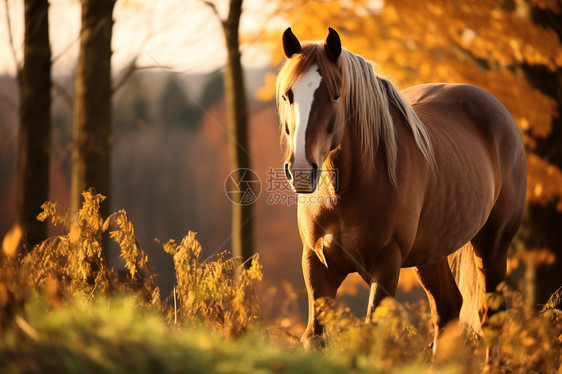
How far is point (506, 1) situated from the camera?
9469mm

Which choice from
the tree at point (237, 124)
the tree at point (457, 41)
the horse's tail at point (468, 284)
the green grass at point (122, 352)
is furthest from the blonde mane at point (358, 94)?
the tree at point (457, 41)

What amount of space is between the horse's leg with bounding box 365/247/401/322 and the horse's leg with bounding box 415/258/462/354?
5.20ft

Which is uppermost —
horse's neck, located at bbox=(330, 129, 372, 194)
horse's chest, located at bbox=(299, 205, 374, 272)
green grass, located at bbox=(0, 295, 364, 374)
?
horse's neck, located at bbox=(330, 129, 372, 194)

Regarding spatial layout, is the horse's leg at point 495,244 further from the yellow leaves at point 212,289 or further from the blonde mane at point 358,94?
the yellow leaves at point 212,289

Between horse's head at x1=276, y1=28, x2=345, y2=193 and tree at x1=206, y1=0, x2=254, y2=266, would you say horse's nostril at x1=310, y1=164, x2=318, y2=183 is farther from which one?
tree at x1=206, y1=0, x2=254, y2=266

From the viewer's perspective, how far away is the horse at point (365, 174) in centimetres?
343

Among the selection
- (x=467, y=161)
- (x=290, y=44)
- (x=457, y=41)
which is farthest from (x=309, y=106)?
(x=457, y=41)

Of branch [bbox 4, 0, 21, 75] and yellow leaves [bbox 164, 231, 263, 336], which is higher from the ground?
branch [bbox 4, 0, 21, 75]

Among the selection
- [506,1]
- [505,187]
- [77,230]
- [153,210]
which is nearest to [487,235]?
[505,187]

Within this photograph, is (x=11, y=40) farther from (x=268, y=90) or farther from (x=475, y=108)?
(x=475, y=108)

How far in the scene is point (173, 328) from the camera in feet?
10.4

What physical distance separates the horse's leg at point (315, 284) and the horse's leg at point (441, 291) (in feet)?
5.06

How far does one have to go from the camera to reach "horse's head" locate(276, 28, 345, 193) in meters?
3.22

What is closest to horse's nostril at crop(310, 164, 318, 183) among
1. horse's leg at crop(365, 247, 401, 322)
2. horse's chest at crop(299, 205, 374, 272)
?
horse's chest at crop(299, 205, 374, 272)
